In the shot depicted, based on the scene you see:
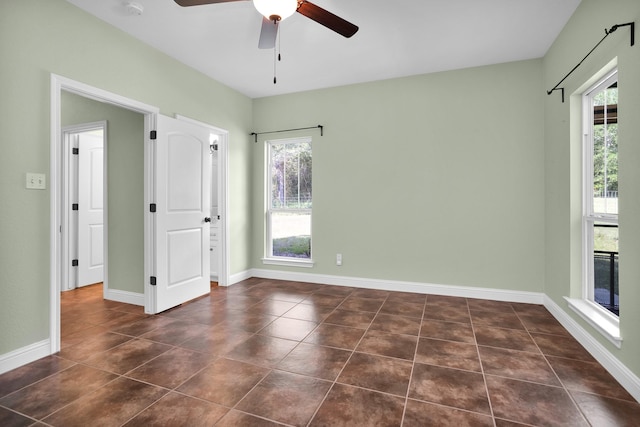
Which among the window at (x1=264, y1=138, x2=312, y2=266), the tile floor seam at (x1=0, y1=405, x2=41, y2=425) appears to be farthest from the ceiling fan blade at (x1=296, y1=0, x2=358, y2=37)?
the tile floor seam at (x1=0, y1=405, x2=41, y2=425)

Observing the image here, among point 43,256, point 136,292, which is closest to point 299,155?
point 136,292

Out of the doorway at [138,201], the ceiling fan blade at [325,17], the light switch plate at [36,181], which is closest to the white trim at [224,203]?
the doorway at [138,201]

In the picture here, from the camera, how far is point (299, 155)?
470 cm

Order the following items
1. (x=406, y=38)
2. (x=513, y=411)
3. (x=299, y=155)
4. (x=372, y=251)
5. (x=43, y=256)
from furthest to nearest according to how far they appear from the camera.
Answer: (x=299, y=155) < (x=372, y=251) < (x=406, y=38) < (x=43, y=256) < (x=513, y=411)

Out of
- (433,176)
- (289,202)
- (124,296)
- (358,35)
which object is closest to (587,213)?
(433,176)

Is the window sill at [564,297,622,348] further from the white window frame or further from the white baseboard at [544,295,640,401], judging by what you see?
the white baseboard at [544,295,640,401]

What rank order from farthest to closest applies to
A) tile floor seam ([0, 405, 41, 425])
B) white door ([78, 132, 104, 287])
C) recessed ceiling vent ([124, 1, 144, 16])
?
white door ([78, 132, 104, 287])
recessed ceiling vent ([124, 1, 144, 16])
tile floor seam ([0, 405, 41, 425])

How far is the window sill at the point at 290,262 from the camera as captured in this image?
4.59 metres

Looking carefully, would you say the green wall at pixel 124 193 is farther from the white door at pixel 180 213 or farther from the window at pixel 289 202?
the window at pixel 289 202

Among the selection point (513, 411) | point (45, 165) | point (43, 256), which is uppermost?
point (45, 165)

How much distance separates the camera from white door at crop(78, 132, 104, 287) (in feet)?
14.0

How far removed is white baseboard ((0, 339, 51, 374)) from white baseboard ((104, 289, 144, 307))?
3.87ft

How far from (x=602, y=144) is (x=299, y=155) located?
11.0ft

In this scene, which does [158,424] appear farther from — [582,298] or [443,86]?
[443,86]
